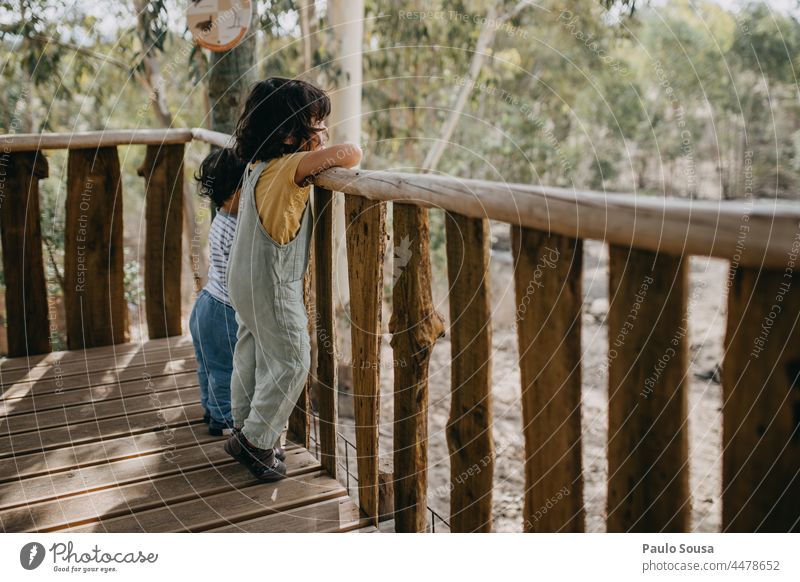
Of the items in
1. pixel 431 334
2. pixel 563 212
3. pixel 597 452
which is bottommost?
pixel 597 452

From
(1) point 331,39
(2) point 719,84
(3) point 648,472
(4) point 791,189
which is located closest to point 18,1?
(1) point 331,39

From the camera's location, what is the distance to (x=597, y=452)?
21.0 feet

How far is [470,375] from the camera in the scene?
52.5 inches

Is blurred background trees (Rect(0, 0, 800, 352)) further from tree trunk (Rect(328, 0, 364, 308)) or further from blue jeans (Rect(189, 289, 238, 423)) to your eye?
blue jeans (Rect(189, 289, 238, 423))

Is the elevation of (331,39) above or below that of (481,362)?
above

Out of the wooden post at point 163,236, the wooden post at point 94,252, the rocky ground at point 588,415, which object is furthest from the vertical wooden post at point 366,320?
the wooden post at point 94,252

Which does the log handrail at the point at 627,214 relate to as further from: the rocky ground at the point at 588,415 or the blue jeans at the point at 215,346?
the rocky ground at the point at 588,415

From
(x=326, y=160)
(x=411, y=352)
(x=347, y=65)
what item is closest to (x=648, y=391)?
(x=411, y=352)

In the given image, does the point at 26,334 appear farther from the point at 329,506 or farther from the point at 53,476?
the point at 329,506

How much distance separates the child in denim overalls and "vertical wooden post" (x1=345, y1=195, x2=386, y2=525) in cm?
17

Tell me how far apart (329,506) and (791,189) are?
1410cm

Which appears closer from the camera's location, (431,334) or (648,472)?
(648,472)

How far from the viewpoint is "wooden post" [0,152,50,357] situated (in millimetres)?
2686

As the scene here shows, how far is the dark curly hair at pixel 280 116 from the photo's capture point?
5.75ft
